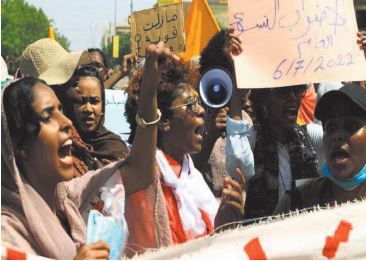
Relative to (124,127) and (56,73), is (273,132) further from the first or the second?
(124,127)

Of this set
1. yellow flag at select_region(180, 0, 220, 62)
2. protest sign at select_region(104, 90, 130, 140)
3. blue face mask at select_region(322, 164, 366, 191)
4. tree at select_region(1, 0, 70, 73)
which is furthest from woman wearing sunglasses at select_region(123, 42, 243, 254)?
tree at select_region(1, 0, 70, 73)

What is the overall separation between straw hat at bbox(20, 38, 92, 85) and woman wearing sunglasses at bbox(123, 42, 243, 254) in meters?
0.32

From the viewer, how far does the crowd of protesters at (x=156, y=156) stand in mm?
2318

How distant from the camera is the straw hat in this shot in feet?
11.4

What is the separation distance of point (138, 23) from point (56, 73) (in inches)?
37.6

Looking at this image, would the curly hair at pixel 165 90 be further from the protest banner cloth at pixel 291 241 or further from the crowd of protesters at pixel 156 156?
the protest banner cloth at pixel 291 241

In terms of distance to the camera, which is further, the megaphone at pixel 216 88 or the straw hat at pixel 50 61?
the megaphone at pixel 216 88

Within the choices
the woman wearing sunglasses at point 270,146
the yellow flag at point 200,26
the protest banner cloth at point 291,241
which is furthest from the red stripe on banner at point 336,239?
the yellow flag at point 200,26

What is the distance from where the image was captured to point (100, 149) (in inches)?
156

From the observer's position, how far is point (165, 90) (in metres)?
3.37

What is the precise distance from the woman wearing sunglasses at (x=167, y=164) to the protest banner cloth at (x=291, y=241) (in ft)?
1.32

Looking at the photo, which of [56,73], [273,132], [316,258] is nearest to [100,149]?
[56,73]

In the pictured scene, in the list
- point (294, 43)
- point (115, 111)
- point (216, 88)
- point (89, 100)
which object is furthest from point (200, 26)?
point (294, 43)

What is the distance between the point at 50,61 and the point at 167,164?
829 millimetres
